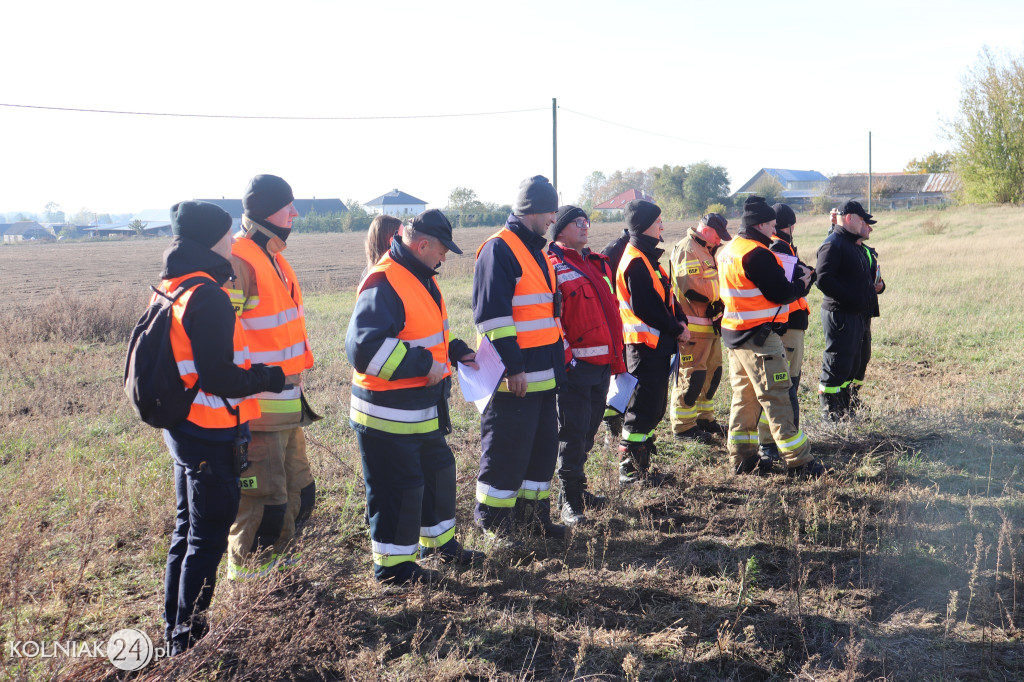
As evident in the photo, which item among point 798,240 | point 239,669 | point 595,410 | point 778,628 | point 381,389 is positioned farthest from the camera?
point 798,240

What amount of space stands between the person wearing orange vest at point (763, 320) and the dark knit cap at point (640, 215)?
656 millimetres

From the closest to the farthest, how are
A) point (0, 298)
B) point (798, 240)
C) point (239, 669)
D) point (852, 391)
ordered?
point (239, 669), point (852, 391), point (0, 298), point (798, 240)

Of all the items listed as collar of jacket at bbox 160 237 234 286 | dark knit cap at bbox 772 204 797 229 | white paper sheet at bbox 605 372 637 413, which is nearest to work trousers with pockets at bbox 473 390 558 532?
white paper sheet at bbox 605 372 637 413

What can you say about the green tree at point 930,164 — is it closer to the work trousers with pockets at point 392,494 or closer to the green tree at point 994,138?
the green tree at point 994,138

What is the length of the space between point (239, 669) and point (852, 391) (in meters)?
6.09

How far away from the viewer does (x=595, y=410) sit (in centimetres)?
507

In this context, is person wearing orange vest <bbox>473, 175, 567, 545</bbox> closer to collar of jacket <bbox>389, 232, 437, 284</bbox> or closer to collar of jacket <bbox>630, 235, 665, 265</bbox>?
collar of jacket <bbox>389, 232, 437, 284</bbox>

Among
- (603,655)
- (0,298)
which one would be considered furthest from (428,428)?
(0,298)

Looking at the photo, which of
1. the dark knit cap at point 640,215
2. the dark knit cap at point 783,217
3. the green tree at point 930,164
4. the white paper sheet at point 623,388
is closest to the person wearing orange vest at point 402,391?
the white paper sheet at point 623,388

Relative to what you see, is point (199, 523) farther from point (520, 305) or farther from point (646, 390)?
point (646, 390)

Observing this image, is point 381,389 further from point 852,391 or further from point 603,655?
point 852,391

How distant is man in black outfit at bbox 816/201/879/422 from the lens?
20.9 ft

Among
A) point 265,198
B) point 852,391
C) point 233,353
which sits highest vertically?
point 265,198

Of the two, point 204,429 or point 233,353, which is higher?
point 233,353
